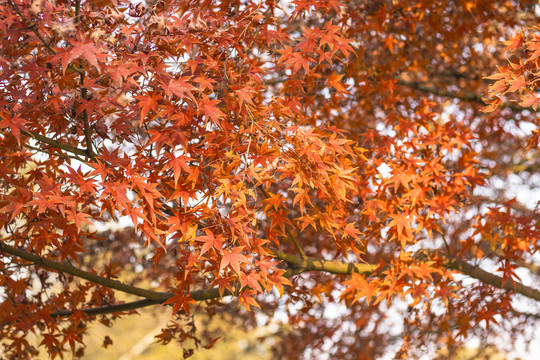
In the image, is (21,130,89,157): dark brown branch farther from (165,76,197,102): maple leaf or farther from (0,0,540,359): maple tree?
(165,76,197,102): maple leaf

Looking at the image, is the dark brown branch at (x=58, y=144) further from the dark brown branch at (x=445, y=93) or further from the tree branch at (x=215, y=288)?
the dark brown branch at (x=445, y=93)

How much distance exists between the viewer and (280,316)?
6.59m

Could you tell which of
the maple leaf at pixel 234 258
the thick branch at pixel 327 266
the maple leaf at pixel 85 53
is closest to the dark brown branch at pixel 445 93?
the thick branch at pixel 327 266

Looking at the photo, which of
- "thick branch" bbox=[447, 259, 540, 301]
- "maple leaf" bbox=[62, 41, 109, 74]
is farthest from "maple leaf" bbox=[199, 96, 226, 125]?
"thick branch" bbox=[447, 259, 540, 301]

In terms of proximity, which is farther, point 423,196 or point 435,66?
point 435,66

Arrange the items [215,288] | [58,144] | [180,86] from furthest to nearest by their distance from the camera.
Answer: [215,288] < [58,144] < [180,86]

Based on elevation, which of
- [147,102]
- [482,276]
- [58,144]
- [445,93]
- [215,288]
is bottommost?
[482,276]

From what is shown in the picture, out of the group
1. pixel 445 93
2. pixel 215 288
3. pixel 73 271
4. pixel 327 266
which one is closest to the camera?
pixel 73 271

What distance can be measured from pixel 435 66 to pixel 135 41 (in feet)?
16.3

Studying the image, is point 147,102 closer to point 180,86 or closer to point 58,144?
point 180,86

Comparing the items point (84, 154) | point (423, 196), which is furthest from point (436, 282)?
point (84, 154)

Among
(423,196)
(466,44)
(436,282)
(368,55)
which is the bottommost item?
(436,282)

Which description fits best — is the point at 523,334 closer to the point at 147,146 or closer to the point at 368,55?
the point at 368,55

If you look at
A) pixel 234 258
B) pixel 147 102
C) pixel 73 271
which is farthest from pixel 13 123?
pixel 73 271
